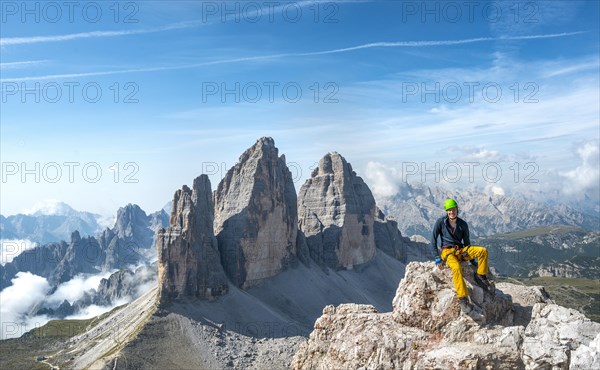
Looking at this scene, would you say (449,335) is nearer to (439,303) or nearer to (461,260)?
(439,303)

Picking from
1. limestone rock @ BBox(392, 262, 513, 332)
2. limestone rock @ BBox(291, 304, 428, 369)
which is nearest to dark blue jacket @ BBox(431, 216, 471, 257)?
limestone rock @ BBox(392, 262, 513, 332)

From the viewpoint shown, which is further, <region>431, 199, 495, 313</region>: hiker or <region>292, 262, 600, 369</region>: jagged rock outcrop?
<region>431, 199, 495, 313</region>: hiker

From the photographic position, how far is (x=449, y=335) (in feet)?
65.2

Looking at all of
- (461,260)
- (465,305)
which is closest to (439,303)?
(465,305)

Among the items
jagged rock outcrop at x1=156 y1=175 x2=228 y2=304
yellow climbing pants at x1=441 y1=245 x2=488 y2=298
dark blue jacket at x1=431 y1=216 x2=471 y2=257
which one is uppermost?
dark blue jacket at x1=431 y1=216 x2=471 y2=257

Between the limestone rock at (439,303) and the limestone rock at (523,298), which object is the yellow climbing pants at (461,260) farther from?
the limestone rock at (523,298)

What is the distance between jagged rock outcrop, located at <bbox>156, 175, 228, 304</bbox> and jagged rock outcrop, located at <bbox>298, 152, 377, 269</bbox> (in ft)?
172

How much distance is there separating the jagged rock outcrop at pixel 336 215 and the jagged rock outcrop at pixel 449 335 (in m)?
135

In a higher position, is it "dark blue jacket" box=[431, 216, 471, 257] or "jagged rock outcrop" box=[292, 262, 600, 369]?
"dark blue jacket" box=[431, 216, 471, 257]

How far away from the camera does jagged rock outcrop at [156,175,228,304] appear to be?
103 m

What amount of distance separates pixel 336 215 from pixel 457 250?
485 ft

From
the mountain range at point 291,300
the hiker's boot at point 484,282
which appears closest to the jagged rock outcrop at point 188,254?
the mountain range at point 291,300

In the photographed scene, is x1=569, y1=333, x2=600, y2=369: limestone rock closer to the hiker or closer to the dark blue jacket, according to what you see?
the hiker

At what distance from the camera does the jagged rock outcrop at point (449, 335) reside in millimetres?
16234
